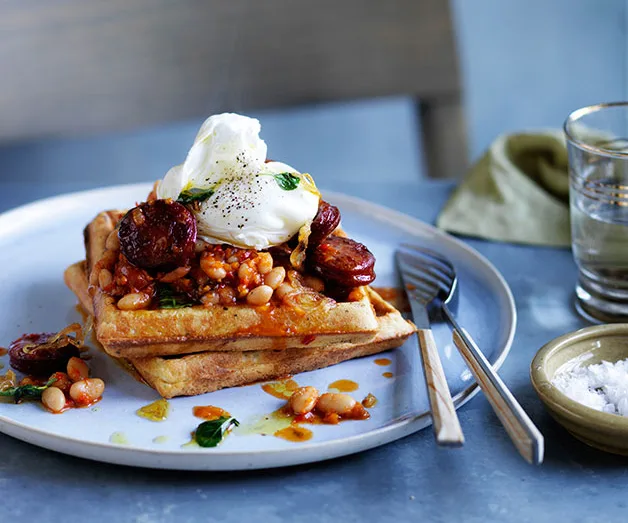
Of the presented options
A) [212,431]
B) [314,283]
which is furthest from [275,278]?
[212,431]

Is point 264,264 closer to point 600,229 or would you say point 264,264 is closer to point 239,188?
point 239,188

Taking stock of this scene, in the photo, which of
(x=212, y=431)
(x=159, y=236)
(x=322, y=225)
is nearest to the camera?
(x=212, y=431)

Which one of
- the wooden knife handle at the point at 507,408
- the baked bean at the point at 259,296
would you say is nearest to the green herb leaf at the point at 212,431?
the baked bean at the point at 259,296

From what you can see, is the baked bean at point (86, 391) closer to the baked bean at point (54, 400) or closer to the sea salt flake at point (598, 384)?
the baked bean at point (54, 400)

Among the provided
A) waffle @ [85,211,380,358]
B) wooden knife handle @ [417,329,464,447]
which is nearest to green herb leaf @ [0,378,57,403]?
waffle @ [85,211,380,358]

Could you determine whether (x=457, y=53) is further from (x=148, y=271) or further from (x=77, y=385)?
(x=77, y=385)

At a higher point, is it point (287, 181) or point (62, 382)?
point (287, 181)

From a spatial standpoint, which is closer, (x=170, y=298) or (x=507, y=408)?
(x=507, y=408)
